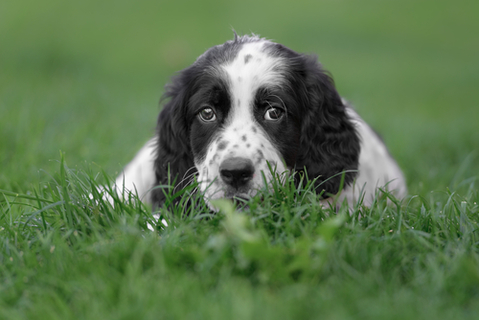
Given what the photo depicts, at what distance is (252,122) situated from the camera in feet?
9.60

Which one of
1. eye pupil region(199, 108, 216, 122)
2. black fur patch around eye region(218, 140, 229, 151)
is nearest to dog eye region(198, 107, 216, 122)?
eye pupil region(199, 108, 216, 122)

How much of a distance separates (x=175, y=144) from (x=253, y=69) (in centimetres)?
83

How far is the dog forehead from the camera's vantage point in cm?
296

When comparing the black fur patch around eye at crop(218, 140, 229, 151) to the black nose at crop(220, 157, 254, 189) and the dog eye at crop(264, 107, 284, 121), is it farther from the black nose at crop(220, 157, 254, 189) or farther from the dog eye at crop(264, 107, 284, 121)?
the dog eye at crop(264, 107, 284, 121)

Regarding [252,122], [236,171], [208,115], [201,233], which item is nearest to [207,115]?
[208,115]

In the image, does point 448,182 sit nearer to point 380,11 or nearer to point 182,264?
point 182,264

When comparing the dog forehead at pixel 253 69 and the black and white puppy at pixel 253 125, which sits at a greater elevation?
the dog forehead at pixel 253 69

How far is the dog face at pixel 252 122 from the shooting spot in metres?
2.74

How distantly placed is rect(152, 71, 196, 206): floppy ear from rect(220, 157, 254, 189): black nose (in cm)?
67

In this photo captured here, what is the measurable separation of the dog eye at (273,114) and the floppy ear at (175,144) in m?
0.66

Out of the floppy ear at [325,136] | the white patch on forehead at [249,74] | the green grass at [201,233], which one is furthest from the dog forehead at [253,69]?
the green grass at [201,233]

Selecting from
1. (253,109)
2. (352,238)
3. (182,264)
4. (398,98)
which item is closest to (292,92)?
(253,109)

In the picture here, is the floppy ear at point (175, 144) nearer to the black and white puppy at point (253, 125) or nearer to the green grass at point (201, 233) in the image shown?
the black and white puppy at point (253, 125)

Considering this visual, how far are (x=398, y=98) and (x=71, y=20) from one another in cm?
949
